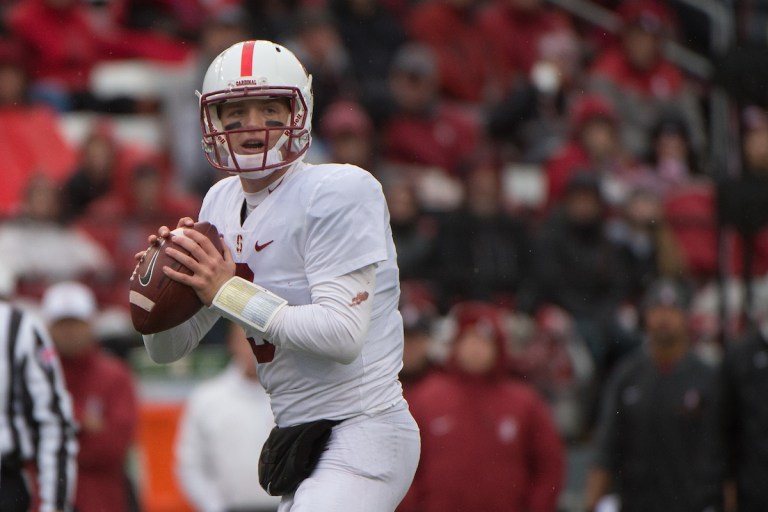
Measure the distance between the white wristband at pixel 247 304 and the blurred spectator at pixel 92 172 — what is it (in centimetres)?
553

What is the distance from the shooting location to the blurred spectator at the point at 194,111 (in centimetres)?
1011

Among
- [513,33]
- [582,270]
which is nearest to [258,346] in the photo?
[582,270]

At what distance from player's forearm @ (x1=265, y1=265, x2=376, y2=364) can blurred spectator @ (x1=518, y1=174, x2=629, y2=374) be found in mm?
5177

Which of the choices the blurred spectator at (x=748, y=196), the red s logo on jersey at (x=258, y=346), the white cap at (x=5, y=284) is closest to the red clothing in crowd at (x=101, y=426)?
the white cap at (x=5, y=284)

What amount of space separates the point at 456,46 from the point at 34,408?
7.10m

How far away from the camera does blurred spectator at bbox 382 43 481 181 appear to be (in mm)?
10914

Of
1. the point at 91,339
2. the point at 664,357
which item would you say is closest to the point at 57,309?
the point at 91,339

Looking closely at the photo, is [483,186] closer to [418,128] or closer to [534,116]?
[418,128]

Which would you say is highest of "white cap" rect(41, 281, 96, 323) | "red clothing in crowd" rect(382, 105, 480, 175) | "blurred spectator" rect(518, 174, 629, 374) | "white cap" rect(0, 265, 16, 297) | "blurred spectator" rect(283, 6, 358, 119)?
"blurred spectator" rect(283, 6, 358, 119)

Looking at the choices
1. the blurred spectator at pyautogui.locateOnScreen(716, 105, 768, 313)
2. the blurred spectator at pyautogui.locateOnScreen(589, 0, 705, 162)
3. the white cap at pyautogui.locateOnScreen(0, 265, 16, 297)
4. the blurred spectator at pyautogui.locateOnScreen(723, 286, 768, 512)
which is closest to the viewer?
the white cap at pyautogui.locateOnScreen(0, 265, 16, 297)

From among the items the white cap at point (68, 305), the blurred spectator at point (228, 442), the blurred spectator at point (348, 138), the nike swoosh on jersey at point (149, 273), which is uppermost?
the nike swoosh on jersey at point (149, 273)

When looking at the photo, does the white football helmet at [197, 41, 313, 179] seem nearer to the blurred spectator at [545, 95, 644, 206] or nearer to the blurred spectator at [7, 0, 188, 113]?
the blurred spectator at [545, 95, 644, 206]

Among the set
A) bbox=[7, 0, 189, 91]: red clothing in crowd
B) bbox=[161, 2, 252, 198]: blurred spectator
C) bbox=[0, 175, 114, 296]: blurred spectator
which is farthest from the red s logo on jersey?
bbox=[7, 0, 189, 91]: red clothing in crowd

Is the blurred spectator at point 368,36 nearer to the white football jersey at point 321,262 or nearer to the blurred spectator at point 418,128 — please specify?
the blurred spectator at point 418,128
